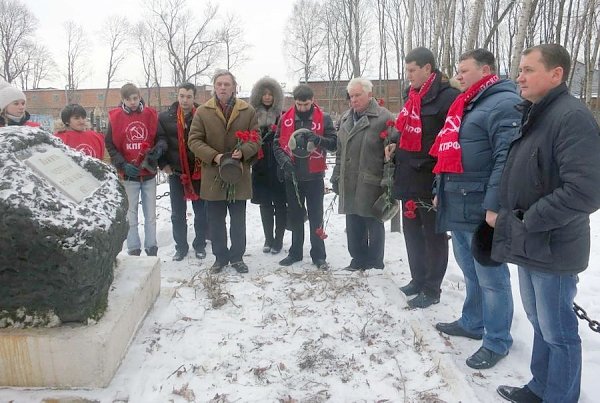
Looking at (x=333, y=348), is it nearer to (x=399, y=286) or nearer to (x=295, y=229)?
(x=399, y=286)

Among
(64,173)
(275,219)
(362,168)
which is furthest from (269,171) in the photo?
(64,173)

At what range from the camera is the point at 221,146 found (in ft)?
15.0

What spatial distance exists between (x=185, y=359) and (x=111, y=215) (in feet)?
3.41

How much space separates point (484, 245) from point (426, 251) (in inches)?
46.6

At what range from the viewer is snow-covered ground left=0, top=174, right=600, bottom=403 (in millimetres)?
2629

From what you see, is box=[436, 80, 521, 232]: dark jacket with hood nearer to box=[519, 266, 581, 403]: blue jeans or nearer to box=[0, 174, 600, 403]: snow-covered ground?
box=[519, 266, 581, 403]: blue jeans

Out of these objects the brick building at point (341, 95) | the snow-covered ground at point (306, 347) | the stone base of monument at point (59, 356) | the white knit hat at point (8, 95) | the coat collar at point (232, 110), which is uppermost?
the brick building at point (341, 95)

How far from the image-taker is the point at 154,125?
17.0 ft

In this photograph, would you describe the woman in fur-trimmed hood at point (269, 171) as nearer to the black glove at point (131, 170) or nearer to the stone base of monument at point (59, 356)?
the black glove at point (131, 170)

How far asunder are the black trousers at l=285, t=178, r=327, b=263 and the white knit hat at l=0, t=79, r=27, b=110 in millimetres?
2594

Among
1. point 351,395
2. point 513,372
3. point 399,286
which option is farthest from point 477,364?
point 399,286

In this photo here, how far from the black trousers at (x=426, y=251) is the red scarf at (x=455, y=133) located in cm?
72

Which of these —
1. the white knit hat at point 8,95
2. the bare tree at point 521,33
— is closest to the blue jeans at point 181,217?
the white knit hat at point 8,95

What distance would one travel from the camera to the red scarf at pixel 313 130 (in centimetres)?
477
